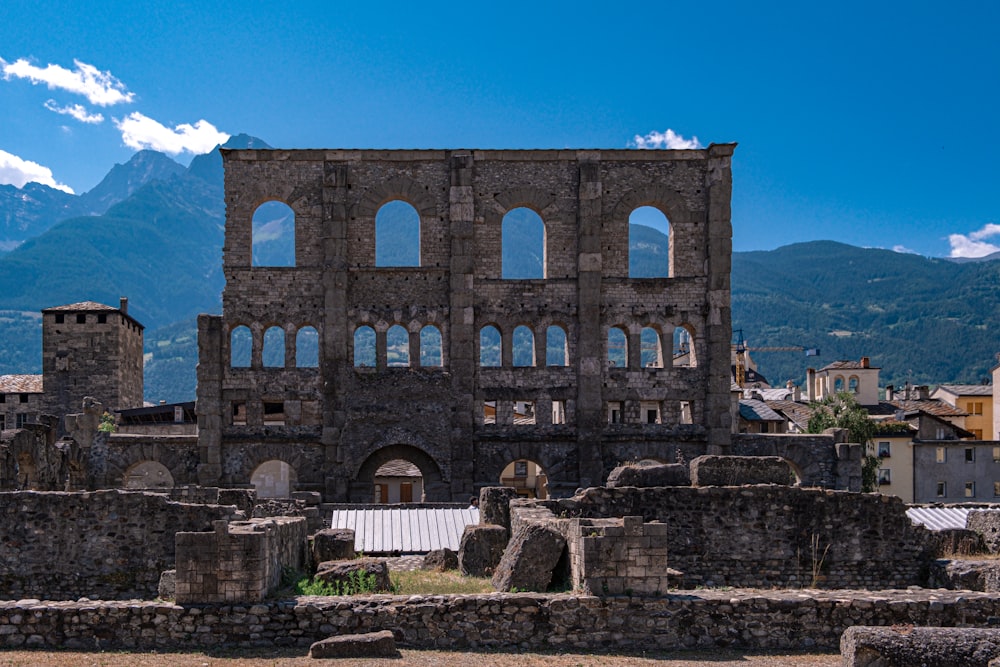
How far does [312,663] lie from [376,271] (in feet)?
93.9

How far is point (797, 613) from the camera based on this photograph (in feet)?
45.8

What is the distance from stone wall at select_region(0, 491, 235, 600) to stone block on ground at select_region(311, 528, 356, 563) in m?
1.91

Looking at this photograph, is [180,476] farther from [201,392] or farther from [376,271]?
[376,271]

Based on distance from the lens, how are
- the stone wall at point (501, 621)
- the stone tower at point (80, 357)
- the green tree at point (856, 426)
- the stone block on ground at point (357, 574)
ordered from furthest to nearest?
the stone tower at point (80, 357), the green tree at point (856, 426), the stone block on ground at point (357, 574), the stone wall at point (501, 621)

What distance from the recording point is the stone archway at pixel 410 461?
39438 mm

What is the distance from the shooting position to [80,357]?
61906 mm

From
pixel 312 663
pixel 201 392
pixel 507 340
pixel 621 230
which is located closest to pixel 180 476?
pixel 201 392

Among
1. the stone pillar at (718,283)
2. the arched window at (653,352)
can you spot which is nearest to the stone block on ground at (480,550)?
the arched window at (653,352)

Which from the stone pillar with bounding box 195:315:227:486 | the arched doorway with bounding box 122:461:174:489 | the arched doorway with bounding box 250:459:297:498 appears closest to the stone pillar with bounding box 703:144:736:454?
the stone pillar with bounding box 195:315:227:486

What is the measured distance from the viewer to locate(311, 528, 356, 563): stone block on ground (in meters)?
18.5

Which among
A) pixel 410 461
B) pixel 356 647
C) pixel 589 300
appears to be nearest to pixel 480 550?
pixel 356 647

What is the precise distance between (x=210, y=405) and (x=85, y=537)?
67.2ft

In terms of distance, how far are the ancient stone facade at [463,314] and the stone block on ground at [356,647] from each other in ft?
86.0

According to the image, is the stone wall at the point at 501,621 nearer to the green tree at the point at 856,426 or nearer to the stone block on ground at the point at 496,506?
the stone block on ground at the point at 496,506
